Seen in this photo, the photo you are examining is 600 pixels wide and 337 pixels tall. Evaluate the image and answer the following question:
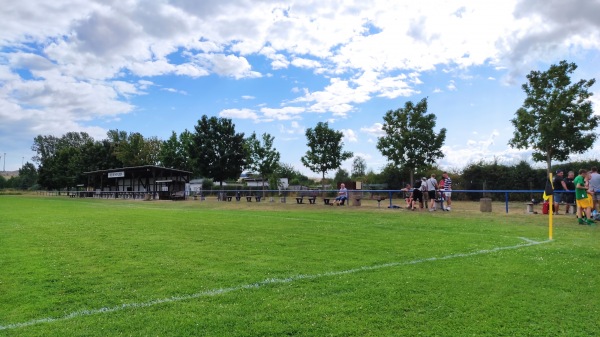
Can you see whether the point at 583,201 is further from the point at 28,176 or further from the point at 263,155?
the point at 28,176

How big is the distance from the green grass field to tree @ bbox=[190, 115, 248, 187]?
53.8m

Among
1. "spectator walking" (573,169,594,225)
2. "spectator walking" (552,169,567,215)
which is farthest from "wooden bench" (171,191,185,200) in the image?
"spectator walking" (573,169,594,225)

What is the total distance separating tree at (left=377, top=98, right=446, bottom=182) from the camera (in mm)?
37594

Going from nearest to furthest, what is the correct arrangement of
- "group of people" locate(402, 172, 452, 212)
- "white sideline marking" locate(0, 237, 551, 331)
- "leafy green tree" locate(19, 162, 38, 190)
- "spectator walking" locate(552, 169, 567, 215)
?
"white sideline marking" locate(0, 237, 551, 331), "spectator walking" locate(552, 169, 567, 215), "group of people" locate(402, 172, 452, 212), "leafy green tree" locate(19, 162, 38, 190)

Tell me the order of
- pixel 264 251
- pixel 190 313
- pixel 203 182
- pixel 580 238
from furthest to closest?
pixel 203 182, pixel 580 238, pixel 264 251, pixel 190 313

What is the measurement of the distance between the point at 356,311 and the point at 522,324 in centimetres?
161

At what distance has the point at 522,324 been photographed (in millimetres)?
4168

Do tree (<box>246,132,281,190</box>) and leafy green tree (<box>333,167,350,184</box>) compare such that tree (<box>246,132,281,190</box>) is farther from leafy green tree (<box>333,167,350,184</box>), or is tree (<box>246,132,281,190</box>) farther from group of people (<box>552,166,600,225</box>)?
group of people (<box>552,166,600,225</box>)

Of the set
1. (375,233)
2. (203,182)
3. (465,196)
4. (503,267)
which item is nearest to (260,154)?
(203,182)

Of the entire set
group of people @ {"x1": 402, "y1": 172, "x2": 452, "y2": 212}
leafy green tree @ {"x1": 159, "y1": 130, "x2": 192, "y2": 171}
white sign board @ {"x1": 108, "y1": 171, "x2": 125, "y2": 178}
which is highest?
leafy green tree @ {"x1": 159, "y1": 130, "x2": 192, "y2": 171}

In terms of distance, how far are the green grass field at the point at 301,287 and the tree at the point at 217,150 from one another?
53.8 metres

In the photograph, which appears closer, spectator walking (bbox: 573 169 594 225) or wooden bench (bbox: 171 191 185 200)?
spectator walking (bbox: 573 169 594 225)

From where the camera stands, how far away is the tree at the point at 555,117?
27203mm

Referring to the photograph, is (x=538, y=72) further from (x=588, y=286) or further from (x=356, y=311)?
(x=356, y=311)
